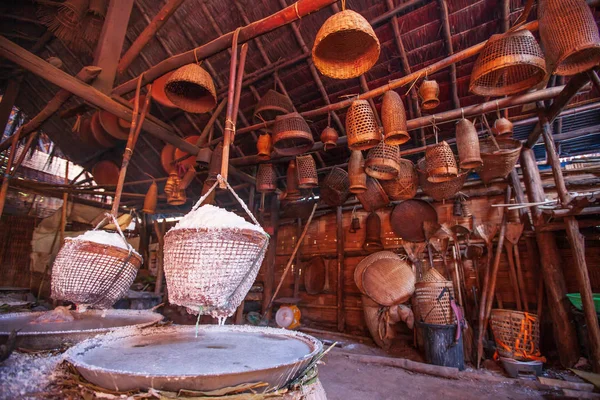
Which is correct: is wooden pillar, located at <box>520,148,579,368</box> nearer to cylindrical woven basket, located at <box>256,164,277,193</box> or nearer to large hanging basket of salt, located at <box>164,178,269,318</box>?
cylindrical woven basket, located at <box>256,164,277,193</box>

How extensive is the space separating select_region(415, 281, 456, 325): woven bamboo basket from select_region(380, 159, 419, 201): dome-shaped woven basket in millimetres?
1606

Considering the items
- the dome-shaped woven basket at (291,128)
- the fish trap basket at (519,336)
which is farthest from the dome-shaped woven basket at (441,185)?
the dome-shaped woven basket at (291,128)

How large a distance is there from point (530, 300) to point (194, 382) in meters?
5.56

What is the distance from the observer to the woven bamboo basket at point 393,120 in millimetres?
3277

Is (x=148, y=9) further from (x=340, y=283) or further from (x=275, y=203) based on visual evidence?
(x=340, y=283)

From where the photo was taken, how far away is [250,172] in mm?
7219

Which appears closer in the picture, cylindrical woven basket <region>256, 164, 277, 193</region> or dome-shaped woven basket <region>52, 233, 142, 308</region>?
dome-shaped woven basket <region>52, 233, 142, 308</region>

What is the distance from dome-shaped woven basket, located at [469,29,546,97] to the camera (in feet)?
8.39

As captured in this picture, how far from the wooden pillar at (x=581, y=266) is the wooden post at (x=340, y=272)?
12.3 ft

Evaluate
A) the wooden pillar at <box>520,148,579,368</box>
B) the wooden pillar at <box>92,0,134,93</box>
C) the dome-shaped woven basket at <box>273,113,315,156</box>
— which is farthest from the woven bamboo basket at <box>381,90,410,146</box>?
the wooden pillar at <box>92,0,134,93</box>

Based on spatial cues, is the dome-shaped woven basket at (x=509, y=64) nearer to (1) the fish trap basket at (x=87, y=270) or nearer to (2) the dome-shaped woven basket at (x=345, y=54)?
(2) the dome-shaped woven basket at (x=345, y=54)

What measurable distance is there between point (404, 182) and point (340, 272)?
2465 millimetres

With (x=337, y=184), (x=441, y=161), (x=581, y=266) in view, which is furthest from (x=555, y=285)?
(x=337, y=184)

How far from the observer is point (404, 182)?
5.04 m
